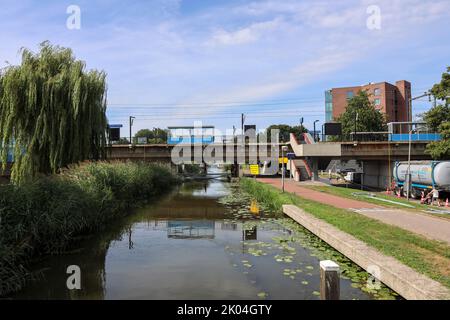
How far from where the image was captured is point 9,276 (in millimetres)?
6637

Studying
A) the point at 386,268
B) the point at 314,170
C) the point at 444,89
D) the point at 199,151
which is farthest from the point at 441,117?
the point at 386,268

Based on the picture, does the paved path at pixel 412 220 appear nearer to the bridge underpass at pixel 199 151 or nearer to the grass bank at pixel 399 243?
the grass bank at pixel 399 243

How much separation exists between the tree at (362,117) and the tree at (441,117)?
21.1 meters

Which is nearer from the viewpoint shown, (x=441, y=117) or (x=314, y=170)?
(x=441, y=117)

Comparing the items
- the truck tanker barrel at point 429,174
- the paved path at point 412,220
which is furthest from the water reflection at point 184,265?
the truck tanker barrel at point 429,174

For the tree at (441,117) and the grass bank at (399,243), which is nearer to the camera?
the grass bank at (399,243)

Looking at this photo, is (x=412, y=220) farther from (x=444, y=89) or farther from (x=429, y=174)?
(x=444, y=89)

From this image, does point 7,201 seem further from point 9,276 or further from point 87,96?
point 87,96

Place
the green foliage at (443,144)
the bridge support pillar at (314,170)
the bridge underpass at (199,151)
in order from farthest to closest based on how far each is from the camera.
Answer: the bridge underpass at (199,151)
the bridge support pillar at (314,170)
the green foliage at (443,144)

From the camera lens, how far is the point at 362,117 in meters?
50.8

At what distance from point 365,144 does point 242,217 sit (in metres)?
23.2

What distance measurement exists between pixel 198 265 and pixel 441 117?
27968mm

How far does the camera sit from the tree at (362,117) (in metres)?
50.8
